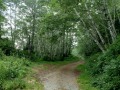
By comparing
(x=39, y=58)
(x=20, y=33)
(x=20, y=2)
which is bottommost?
(x=39, y=58)

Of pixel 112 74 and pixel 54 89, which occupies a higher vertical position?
pixel 112 74

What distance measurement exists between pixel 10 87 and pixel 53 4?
8.93 m

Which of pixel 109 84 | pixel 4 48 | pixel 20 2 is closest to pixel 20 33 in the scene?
pixel 20 2

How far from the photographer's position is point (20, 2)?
39.2 m

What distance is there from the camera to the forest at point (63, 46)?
14.0m

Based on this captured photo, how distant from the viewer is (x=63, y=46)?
135ft

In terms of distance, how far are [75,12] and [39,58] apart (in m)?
16.4

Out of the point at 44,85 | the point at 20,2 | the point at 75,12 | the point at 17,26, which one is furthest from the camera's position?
the point at 17,26

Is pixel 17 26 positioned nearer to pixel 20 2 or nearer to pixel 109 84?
pixel 20 2

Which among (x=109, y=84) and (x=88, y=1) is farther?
(x=88, y=1)

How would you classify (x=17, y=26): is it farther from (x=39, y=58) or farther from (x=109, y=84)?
(x=109, y=84)

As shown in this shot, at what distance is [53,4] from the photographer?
19.1 m

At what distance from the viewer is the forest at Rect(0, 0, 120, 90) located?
13992 millimetres

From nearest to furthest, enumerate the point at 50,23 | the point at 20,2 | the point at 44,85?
the point at 44,85
the point at 50,23
the point at 20,2
